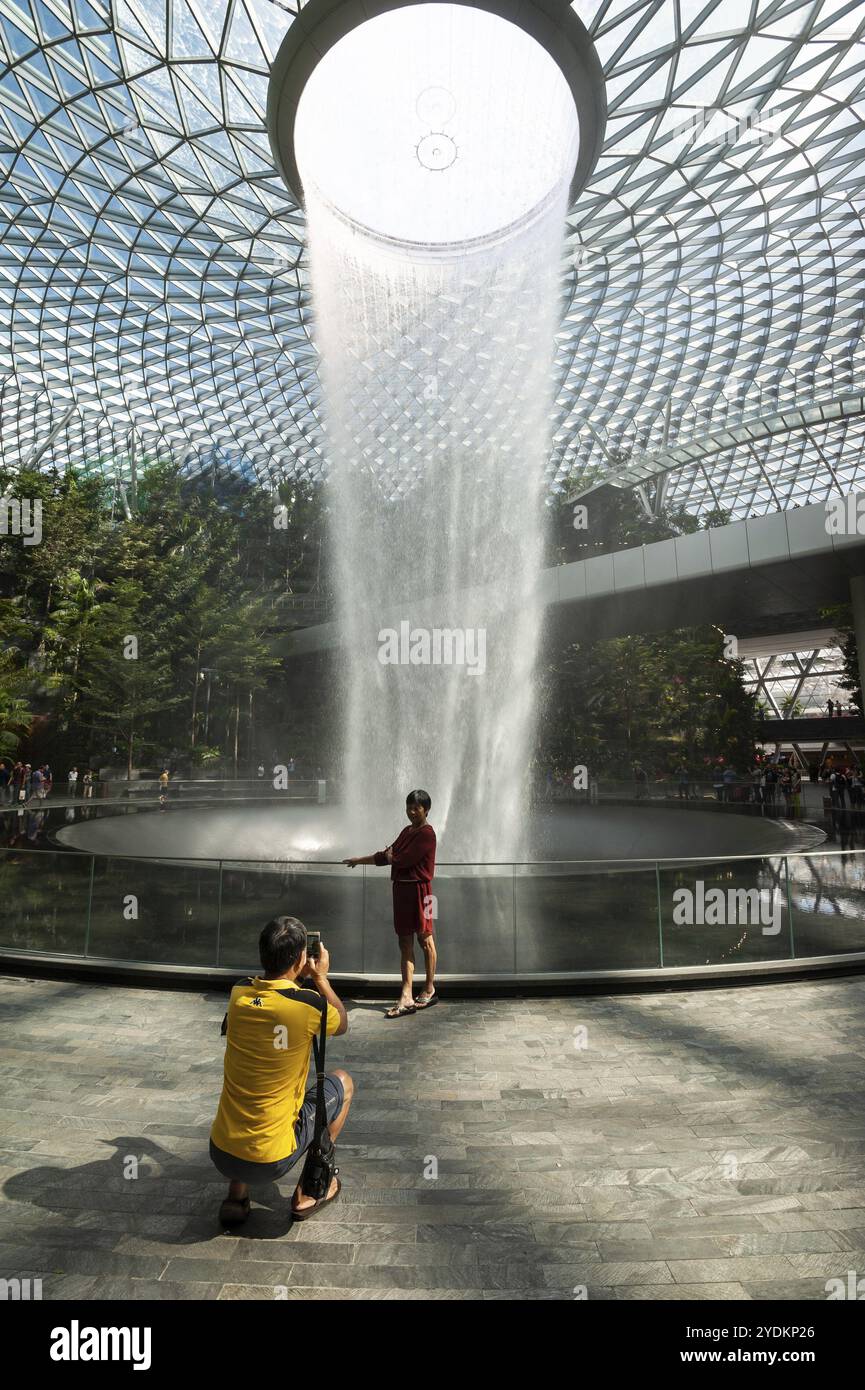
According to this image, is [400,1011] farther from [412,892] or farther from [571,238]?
[571,238]

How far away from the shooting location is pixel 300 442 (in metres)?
57.5

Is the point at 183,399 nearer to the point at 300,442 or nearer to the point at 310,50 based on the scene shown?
the point at 300,442

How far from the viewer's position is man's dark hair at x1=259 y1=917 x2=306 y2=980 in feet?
11.7


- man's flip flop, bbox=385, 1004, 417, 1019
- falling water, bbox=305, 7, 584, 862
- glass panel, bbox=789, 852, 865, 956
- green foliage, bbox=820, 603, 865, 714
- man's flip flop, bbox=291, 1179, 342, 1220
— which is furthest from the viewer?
green foliage, bbox=820, 603, 865, 714

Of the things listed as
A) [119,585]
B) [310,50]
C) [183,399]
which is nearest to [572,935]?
[310,50]

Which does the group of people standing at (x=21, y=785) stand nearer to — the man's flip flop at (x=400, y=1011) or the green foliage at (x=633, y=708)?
the man's flip flop at (x=400, y=1011)

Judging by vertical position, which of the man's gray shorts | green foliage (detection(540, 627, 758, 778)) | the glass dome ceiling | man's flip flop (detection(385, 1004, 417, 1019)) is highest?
the glass dome ceiling

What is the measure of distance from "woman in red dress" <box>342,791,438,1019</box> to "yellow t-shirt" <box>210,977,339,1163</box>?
3031 millimetres

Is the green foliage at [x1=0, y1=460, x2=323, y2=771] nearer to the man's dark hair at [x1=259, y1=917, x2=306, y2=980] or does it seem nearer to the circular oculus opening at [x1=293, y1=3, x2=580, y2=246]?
the circular oculus opening at [x1=293, y1=3, x2=580, y2=246]

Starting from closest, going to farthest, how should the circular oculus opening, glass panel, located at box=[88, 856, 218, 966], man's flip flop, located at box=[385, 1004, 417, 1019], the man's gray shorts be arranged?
the man's gray shorts, man's flip flop, located at box=[385, 1004, 417, 1019], glass panel, located at box=[88, 856, 218, 966], the circular oculus opening

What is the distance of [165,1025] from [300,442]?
57180 millimetres

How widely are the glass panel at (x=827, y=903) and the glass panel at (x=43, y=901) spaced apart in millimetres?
8550

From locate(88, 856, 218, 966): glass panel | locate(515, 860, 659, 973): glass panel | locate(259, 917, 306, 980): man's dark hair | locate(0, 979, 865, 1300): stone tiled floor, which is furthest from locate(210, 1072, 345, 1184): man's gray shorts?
locate(88, 856, 218, 966): glass panel

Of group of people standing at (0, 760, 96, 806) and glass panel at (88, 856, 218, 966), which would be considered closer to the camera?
glass panel at (88, 856, 218, 966)
